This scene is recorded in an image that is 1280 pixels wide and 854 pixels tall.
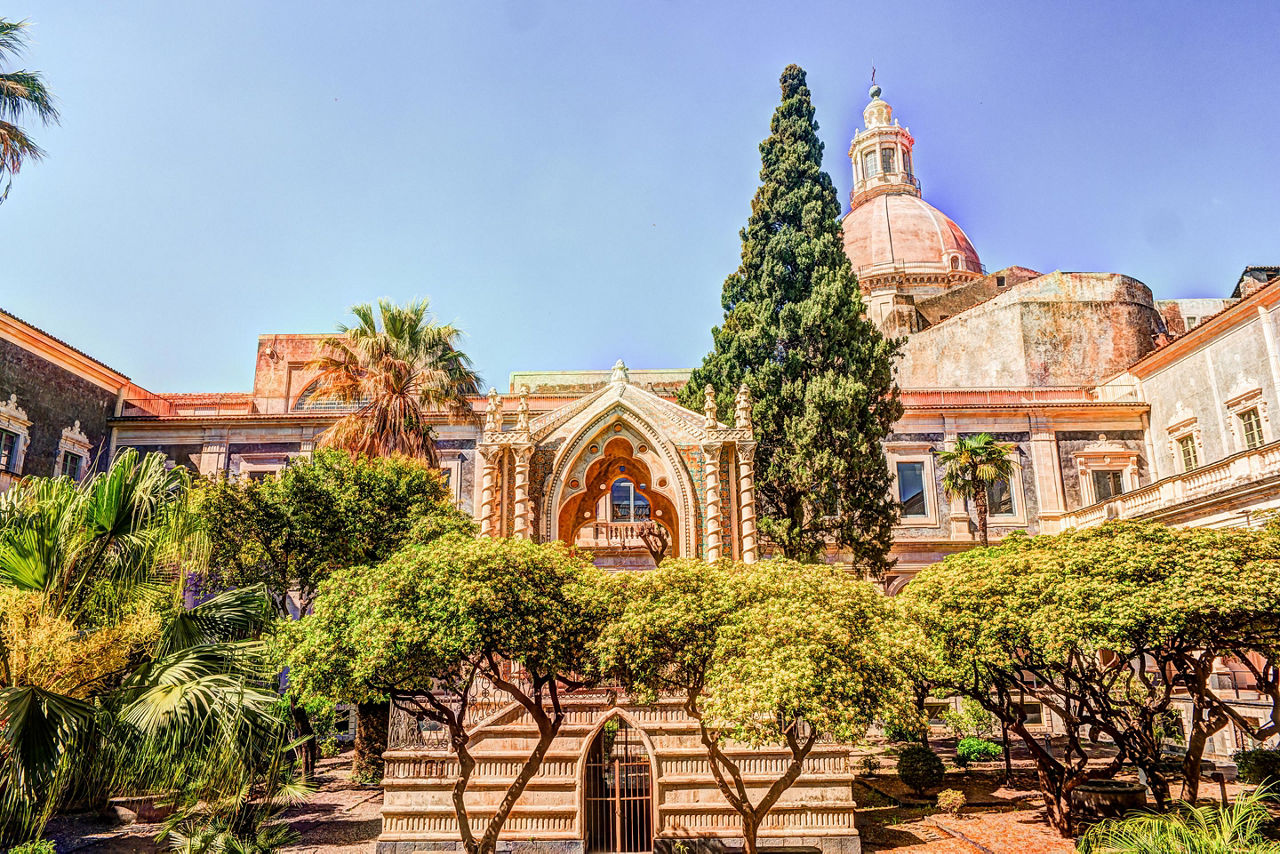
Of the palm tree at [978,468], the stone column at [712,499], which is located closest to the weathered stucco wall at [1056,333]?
the palm tree at [978,468]

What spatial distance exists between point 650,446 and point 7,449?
72.2 ft

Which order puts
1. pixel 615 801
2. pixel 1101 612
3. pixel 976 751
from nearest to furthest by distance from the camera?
pixel 1101 612 < pixel 615 801 < pixel 976 751

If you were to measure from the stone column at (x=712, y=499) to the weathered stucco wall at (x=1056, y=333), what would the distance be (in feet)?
75.5

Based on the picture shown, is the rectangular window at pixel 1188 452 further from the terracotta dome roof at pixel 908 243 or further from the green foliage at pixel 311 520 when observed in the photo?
the terracotta dome roof at pixel 908 243

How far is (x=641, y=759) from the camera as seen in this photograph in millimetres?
14516

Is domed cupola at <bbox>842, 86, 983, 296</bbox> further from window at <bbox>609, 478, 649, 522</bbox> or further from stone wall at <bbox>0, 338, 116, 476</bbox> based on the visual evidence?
stone wall at <bbox>0, 338, 116, 476</bbox>

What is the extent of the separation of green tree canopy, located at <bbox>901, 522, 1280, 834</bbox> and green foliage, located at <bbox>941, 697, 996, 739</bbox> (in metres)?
3.81

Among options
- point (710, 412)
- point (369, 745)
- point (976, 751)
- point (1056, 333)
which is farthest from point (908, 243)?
point (369, 745)

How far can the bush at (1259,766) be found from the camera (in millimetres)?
14602

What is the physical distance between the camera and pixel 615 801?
13266 mm

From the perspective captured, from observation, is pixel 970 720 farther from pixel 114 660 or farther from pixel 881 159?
pixel 881 159

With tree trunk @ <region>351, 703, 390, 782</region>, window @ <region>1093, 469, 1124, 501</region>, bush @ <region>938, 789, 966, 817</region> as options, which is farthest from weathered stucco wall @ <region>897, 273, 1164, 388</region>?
tree trunk @ <region>351, 703, 390, 782</region>

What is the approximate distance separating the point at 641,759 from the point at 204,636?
7.51 meters

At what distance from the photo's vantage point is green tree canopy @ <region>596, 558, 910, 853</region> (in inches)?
388
